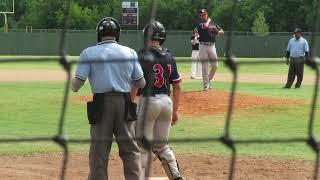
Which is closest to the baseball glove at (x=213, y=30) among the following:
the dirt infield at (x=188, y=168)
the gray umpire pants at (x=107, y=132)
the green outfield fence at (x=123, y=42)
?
the dirt infield at (x=188, y=168)

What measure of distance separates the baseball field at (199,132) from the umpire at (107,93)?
0.53m

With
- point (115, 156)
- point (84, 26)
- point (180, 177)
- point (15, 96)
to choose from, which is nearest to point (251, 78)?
point (15, 96)

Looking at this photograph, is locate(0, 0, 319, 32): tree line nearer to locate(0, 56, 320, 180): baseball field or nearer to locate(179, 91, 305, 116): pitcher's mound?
locate(179, 91, 305, 116): pitcher's mound

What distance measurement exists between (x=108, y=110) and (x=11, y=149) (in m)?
3.06

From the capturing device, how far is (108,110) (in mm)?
5461

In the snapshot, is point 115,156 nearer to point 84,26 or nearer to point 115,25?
point 115,25

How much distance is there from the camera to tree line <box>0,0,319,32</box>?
26953 mm

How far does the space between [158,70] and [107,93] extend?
872 mm

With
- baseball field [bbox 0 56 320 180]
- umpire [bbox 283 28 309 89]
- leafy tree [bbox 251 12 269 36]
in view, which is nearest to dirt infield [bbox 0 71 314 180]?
baseball field [bbox 0 56 320 180]

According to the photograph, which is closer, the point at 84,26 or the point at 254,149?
the point at 254,149

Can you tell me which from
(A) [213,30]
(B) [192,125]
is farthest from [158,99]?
(A) [213,30]

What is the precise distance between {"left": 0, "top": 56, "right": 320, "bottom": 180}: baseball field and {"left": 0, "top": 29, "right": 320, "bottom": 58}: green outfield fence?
23406 mm

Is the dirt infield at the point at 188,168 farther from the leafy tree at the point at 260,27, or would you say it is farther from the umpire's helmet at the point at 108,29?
the leafy tree at the point at 260,27

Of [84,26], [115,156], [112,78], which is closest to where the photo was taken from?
[112,78]
